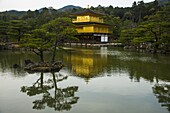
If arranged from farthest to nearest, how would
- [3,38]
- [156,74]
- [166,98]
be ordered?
[3,38] < [156,74] < [166,98]

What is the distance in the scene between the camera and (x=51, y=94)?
28.8ft

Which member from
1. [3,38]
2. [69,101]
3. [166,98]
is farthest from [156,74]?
[3,38]

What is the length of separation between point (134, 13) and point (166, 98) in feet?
201

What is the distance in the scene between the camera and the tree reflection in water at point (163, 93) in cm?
770

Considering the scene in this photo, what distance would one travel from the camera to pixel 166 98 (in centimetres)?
825

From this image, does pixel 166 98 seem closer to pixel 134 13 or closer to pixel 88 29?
pixel 88 29

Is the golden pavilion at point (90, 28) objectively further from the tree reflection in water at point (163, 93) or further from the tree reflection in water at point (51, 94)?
the tree reflection in water at point (163, 93)

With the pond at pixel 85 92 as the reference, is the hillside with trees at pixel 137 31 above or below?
above

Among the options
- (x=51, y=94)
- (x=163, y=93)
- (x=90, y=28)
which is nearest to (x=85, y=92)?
(x=51, y=94)

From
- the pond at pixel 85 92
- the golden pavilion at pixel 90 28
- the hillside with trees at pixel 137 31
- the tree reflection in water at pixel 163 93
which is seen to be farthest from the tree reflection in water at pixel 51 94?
the golden pavilion at pixel 90 28

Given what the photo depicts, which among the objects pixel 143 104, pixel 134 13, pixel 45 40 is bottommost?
pixel 143 104

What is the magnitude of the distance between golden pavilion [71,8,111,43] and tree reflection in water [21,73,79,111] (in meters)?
30.4

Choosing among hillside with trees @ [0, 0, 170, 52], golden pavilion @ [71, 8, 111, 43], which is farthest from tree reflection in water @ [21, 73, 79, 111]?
golden pavilion @ [71, 8, 111, 43]

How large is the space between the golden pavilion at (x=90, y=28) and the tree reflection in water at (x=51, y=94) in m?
30.4
